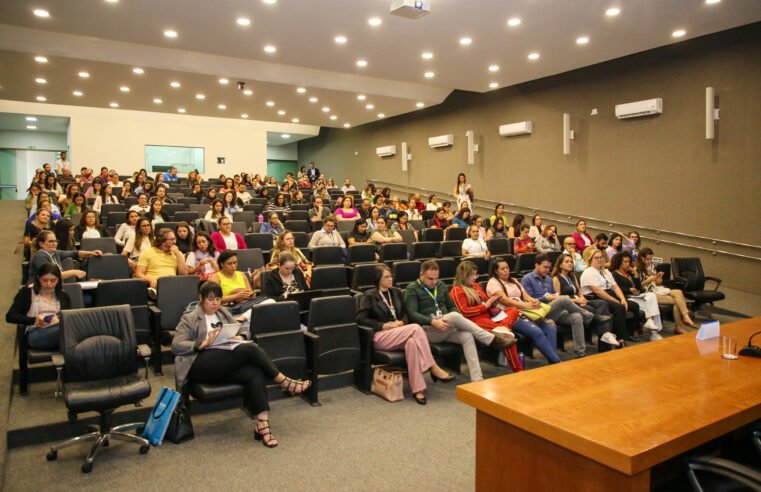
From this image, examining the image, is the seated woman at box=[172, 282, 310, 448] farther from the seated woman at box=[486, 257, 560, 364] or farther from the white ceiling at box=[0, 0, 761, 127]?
the white ceiling at box=[0, 0, 761, 127]

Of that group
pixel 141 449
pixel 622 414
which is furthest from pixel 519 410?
pixel 141 449

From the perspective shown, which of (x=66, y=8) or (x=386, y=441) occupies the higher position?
(x=66, y=8)

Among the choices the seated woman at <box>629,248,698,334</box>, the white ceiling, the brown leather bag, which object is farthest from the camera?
the white ceiling

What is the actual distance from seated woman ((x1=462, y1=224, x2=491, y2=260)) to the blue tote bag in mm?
5079

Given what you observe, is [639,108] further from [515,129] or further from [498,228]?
[498,228]

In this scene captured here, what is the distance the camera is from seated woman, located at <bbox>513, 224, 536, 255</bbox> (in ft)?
27.0

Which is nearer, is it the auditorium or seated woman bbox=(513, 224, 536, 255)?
the auditorium

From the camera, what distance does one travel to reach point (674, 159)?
884cm

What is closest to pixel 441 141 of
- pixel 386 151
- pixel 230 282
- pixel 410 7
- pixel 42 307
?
pixel 386 151

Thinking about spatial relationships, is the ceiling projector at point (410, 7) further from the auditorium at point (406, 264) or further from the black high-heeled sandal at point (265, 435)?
the black high-heeled sandal at point (265, 435)

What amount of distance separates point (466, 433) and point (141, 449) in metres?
2.13

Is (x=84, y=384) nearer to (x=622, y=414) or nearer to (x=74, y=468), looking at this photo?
(x=74, y=468)

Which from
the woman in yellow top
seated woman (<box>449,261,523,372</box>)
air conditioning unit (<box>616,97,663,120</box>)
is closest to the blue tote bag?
the woman in yellow top

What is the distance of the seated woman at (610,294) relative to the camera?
236 inches
